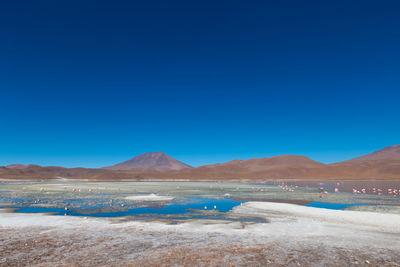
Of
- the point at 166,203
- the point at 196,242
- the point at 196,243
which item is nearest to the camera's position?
the point at 196,243

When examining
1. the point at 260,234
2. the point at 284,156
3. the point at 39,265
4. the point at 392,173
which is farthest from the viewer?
the point at 284,156

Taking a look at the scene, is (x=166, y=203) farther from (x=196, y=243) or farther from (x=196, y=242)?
(x=196, y=243)

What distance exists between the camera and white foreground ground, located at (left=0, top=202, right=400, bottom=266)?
8461 mm

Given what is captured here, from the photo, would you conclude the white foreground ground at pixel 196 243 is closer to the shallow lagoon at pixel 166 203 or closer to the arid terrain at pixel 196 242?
the arid terrain at pixel 196 242

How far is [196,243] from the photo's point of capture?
1042 centimetres

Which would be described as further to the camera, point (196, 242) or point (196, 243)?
point (196, 242)

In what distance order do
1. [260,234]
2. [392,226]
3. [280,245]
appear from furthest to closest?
[392,226], [260,234], [280,245]

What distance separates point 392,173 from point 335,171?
20.2 m

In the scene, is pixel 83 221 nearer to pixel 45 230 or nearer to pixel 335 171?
pixel 45 230

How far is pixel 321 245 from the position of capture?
33.7 ft

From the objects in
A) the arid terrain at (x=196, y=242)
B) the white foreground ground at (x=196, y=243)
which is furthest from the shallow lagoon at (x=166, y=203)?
the white foreground ground at (x=196, y=243)

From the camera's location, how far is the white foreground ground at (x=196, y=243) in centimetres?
846

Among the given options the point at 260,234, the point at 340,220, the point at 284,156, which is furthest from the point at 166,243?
the point at 284,156

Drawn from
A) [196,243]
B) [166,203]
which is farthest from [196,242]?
[166,203]
